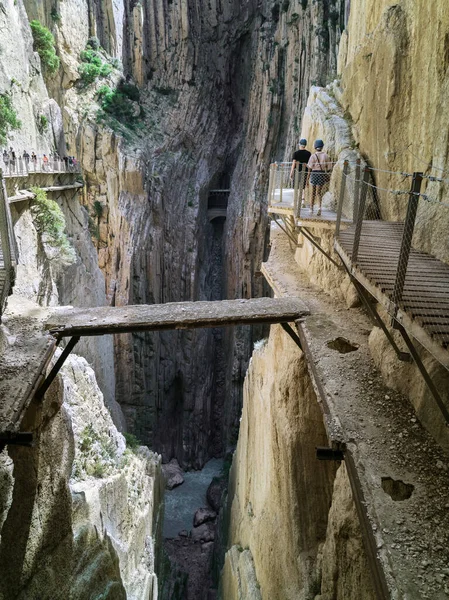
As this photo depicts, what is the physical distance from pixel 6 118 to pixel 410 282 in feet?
44.0

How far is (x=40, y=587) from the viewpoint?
6738mm

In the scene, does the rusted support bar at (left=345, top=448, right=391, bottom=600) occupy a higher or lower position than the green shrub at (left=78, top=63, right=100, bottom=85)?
lower

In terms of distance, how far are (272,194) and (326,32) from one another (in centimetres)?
1859

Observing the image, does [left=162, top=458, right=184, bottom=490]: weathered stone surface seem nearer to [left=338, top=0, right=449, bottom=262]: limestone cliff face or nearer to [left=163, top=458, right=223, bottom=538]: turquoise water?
[left=163, top=458, right=223, bottom=538]: turquoise water

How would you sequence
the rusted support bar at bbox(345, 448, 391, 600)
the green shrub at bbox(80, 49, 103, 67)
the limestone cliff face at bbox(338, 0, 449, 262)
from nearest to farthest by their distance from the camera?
1. the rusted support bar at bbox(345, 448, 391, 600)
2. the limestone cliff face at bbox(338, 0, 449, 262)
3. the green shrub at bbox(80, 49, 103, 67)

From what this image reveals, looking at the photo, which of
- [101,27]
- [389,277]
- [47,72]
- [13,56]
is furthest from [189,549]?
[101,27]

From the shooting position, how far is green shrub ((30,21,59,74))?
19.5 m

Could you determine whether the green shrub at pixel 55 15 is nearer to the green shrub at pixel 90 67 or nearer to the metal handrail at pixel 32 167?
the green shrub at pixel 90 67

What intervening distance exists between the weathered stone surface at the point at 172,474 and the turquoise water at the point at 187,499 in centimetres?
27

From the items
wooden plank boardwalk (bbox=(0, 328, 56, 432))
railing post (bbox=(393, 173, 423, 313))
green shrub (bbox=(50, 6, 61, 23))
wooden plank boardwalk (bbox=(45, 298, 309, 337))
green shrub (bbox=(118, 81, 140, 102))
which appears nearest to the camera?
railing post (bbox=(393, 173, 423, 313))

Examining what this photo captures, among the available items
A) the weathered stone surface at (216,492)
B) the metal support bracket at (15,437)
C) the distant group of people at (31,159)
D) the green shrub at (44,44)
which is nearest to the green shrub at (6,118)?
the distant group of people at (31,159)

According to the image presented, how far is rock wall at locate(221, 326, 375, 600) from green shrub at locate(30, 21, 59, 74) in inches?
707

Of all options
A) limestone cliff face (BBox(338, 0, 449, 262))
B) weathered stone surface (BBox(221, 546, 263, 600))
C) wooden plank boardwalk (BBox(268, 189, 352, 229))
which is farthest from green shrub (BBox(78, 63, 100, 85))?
weathered stone surface (BBox(221, 546, 263, 600))

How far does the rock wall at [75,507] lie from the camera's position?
258 inches
